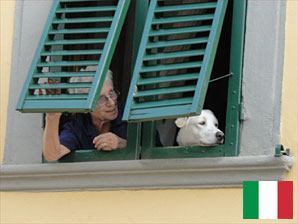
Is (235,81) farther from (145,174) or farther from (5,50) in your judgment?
(5,50)

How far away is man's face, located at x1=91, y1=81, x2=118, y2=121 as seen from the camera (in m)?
6.29

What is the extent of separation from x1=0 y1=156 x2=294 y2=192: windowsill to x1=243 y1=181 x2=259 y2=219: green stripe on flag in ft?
0.10

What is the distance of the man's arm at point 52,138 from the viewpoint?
237 inches

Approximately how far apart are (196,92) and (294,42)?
60 centimetres

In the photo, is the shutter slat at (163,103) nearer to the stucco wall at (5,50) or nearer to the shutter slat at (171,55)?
the shutter slat at (171,55)

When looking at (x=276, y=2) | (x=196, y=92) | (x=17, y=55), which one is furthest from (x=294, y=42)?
(x=17, y=55)

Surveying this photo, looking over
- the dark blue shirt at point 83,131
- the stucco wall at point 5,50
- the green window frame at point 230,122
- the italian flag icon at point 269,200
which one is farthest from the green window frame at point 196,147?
the stucco wall at point 5,50

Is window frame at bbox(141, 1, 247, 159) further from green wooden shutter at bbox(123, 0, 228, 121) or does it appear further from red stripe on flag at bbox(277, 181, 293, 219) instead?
red stripe on flag at bbox(277, 181, 293, 219)

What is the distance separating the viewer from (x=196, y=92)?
5594 millimetres

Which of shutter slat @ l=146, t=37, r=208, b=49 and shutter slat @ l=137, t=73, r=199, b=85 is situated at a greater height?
shutter slat @ l=146, t=37, r=208, b=49

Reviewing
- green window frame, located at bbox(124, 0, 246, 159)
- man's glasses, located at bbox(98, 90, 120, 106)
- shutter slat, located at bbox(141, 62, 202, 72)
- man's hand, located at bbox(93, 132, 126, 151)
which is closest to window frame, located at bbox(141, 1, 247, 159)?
green window frame, located at bbox(124, 0, 246, 159)

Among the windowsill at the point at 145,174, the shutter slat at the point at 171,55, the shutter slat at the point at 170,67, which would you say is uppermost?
the shutter slat at the point at 171,55

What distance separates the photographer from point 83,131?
20.6 ft

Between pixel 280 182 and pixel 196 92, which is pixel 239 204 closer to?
pixel 280 182
